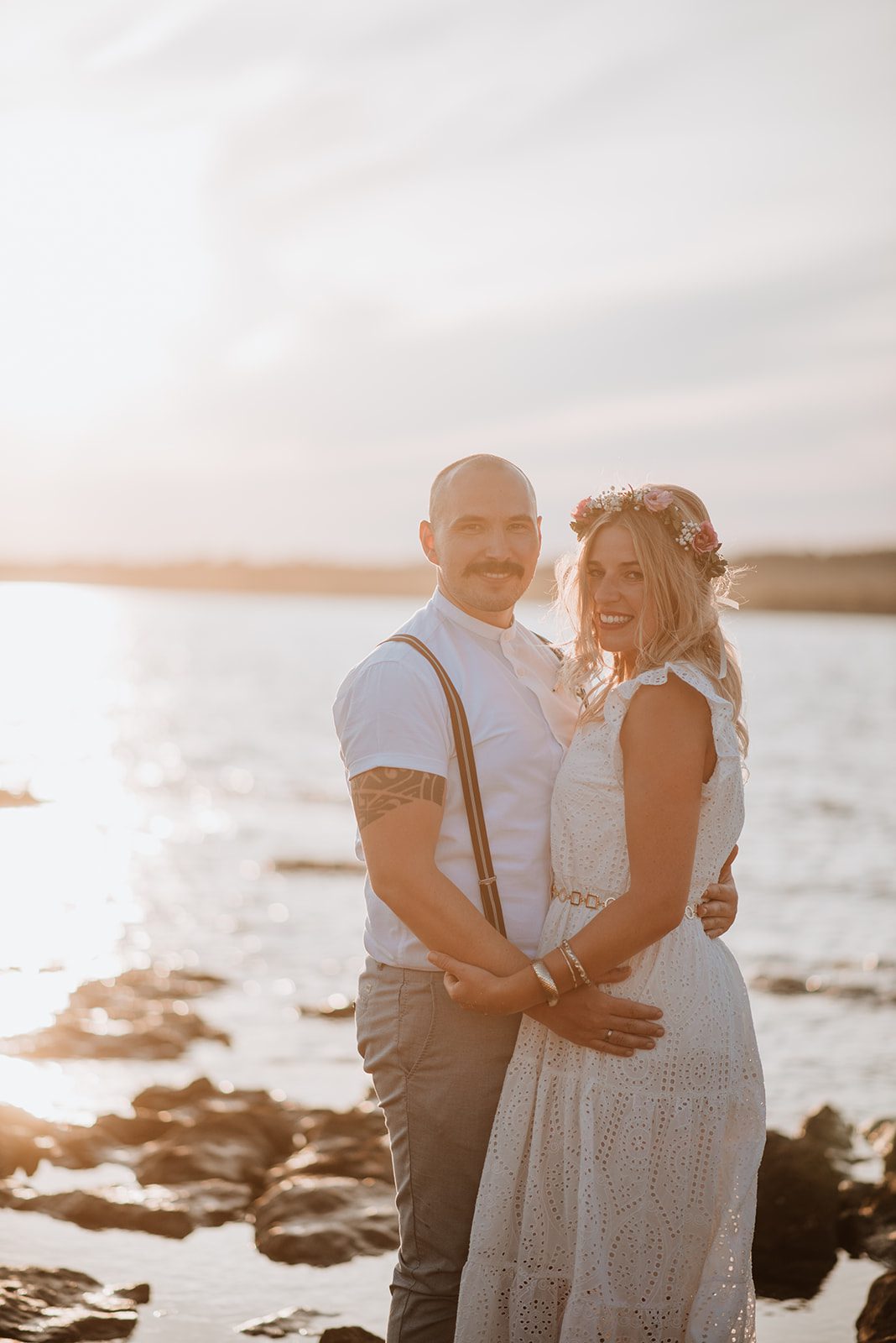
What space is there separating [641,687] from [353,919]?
13093 millimetres

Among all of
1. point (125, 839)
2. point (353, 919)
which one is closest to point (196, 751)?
point (125, 839)

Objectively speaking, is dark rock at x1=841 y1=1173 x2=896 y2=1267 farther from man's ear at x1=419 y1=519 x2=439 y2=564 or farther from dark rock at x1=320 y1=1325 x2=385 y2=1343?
man's ear at x1=419 y1=519 x2=439 y2=564

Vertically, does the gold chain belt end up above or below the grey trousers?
above

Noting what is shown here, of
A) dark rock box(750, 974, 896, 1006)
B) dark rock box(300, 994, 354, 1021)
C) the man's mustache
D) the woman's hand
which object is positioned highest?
the man's mustache

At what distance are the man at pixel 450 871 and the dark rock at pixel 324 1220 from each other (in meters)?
2.98

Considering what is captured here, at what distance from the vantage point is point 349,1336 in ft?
19.9

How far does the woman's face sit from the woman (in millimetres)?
71

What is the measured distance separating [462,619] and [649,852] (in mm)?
1005

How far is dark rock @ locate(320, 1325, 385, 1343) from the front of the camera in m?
6.05

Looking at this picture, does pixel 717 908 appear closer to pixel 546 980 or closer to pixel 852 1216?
Answer: pixel 546 980

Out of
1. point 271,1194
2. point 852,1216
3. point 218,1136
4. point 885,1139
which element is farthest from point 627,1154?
point 885,1139

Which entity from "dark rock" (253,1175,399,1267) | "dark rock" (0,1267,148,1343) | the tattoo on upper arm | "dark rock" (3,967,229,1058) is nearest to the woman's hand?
the tattoo on upper arm

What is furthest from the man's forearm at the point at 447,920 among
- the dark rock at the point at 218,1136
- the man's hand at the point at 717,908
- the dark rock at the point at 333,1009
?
the dark rock at the point at 333,1009

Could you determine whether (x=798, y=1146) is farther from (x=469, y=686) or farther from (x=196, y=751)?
(x=196, y=751)
